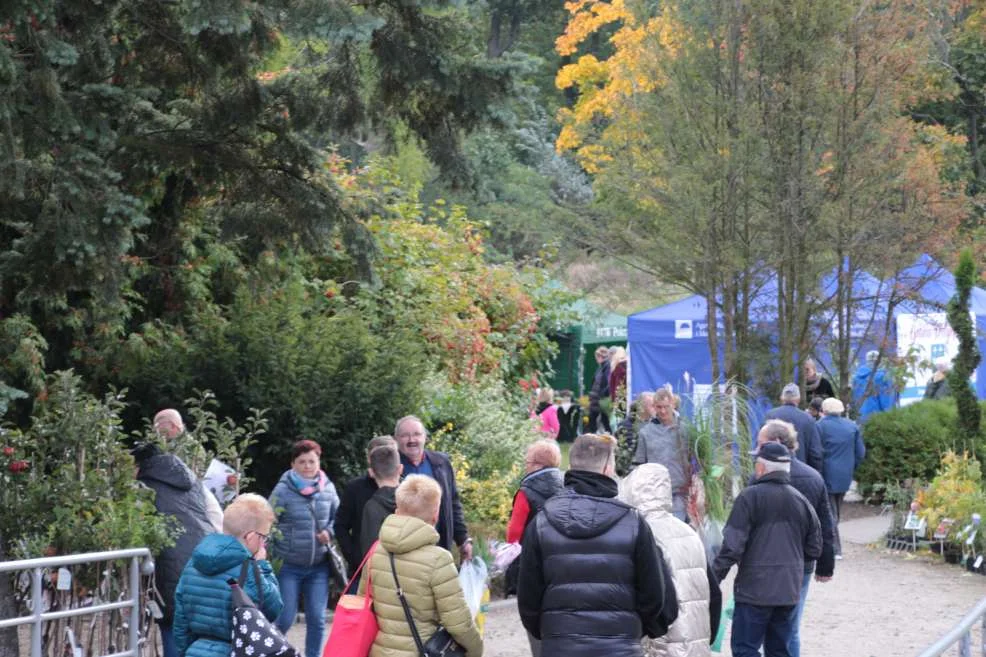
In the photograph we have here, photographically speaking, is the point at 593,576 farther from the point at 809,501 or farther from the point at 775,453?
the point at 809,501

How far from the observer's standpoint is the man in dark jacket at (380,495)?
339 inches

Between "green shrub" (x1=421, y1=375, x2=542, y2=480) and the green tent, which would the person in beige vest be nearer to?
"green shrub" (x1=421, y1=375, x2=542, y2=480)

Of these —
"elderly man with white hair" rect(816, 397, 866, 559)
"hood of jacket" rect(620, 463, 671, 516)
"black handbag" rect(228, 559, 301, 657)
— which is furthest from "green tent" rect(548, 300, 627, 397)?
"black handbag" rect(228, 559, 301, 657)

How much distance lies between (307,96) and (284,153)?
540 mm

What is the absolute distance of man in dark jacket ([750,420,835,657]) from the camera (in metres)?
8.88

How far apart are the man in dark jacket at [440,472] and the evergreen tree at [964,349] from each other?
8.36 m

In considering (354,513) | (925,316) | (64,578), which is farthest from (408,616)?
(925,316)

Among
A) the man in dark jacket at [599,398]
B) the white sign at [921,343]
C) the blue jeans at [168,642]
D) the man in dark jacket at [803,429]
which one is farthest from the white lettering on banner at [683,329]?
the blue jeans at [168,642]

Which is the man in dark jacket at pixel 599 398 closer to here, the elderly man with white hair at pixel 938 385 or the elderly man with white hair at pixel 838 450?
the elderly man with white hair at pixel 938 385

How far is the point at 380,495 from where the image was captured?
28.4ft

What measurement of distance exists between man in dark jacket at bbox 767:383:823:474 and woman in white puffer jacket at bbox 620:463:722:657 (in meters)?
7.46

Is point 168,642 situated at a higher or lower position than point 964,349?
lower

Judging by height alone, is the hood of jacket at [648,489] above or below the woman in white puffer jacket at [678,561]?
above

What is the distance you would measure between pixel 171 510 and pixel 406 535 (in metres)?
2.67
